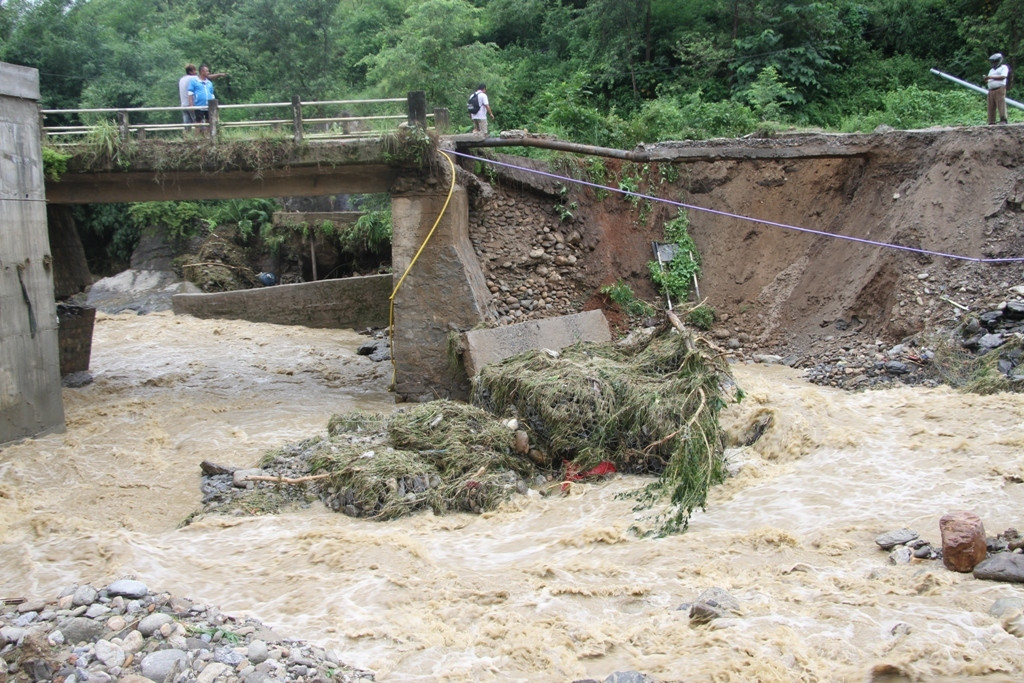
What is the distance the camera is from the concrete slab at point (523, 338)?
10.9 meters

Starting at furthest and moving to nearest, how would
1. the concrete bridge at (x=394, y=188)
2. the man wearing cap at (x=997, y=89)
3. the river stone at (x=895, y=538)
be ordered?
1. the man wearing cap at (x=997, y=89)
2. the concrete bridge at (x=394, y=188)
3. the river stone at (x=895, y=538)

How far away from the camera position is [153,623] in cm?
542

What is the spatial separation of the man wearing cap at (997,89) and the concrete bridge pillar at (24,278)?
13089mm

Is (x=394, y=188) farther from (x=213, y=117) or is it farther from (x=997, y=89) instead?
(x=997, y=89)

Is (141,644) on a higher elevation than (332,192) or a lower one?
lower

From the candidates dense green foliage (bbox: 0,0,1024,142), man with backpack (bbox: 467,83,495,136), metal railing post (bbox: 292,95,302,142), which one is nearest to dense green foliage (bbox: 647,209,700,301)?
dense green foliage (bbox: 0,0,1024,142)

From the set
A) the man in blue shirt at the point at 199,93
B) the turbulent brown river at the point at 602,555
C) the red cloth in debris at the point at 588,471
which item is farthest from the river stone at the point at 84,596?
the man in blue shirt at the point at 199,93

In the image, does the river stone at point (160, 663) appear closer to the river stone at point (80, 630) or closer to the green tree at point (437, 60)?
the river stone at point (80, 630)

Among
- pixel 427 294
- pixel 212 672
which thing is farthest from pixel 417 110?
pixel 212 672

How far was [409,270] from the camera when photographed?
39.3 feet

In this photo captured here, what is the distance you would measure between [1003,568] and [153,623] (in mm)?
5315

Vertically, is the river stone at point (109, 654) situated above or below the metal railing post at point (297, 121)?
below

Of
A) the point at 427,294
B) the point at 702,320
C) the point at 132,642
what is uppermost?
the point at 427,294

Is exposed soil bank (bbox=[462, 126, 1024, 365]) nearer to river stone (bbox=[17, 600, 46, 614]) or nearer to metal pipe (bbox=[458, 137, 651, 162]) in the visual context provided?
metal pipe (bbox=[458, 137, 651, 162])
